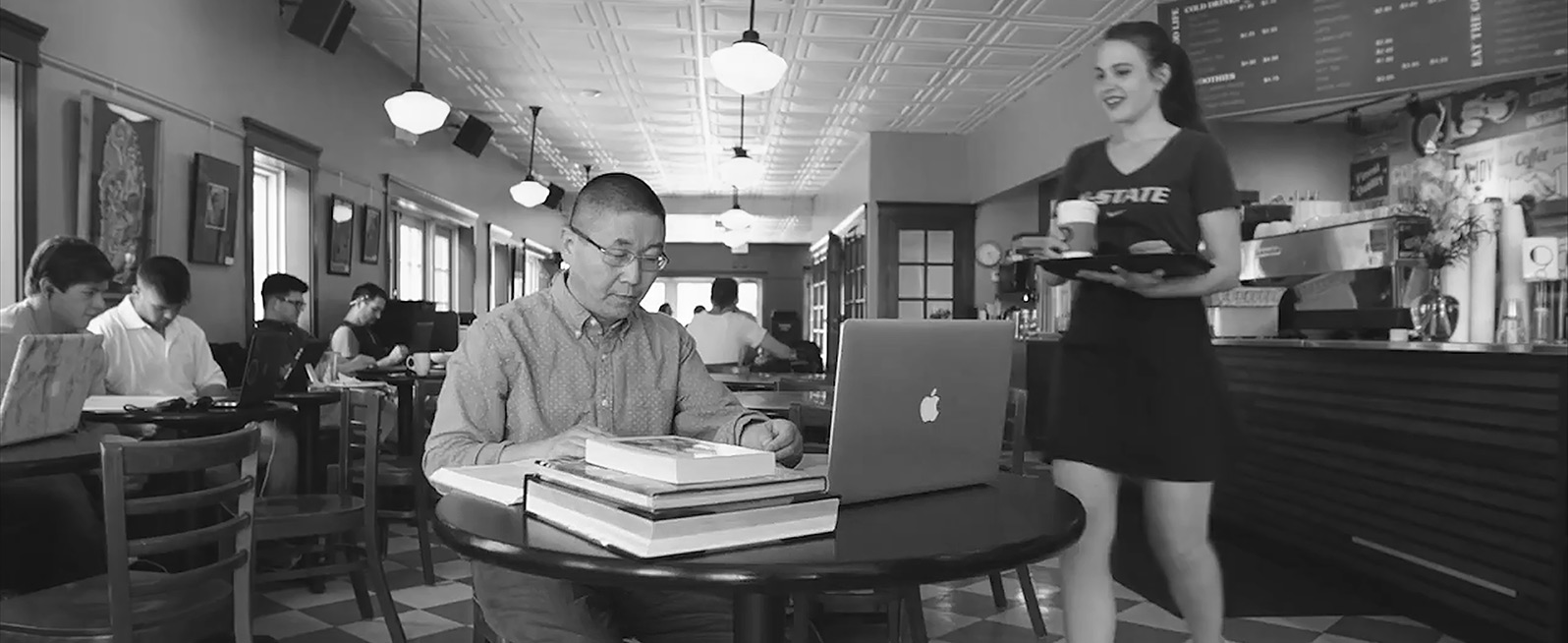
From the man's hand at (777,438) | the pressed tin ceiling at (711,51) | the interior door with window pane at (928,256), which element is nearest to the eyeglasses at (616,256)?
the man's hand at (777,438)

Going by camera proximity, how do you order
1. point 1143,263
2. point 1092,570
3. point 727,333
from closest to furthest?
point 1143,263 → point 1092,570 → point 727,333

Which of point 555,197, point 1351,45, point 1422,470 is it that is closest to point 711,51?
point 1351,45

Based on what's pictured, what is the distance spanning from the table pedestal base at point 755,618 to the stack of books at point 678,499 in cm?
7

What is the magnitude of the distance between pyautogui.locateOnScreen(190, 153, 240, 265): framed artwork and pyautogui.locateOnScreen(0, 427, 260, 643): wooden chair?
11.6ft

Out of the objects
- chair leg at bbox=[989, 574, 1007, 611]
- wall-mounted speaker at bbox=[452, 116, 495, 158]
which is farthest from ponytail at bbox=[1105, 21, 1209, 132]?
wall-mounted speaker at bbox=[452, 116, 495, 158]

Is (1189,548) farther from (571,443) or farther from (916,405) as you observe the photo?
(571,443)

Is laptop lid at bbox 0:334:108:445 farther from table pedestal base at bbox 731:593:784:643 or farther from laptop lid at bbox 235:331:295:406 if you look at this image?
table pedestal base at bbox 731:593:784:643

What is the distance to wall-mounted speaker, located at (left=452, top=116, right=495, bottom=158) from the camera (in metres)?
9.59

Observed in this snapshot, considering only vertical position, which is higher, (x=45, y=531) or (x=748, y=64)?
(x=748, y=64)

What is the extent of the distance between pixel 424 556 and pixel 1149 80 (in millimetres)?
3318

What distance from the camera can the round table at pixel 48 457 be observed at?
2.05 metres

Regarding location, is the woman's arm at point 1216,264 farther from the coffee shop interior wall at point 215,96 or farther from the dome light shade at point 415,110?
the dome light shade at point 415,110

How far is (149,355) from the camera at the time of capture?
4.24 meters

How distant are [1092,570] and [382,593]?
220cm
